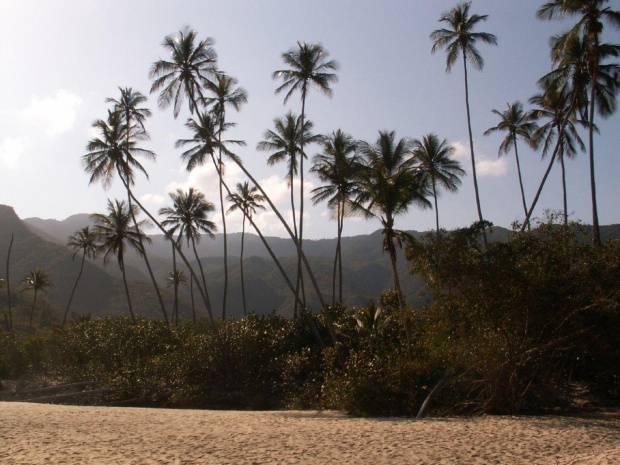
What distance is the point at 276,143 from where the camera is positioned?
1075 inches

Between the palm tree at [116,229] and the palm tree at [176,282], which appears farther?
the palm tree at [176,282]

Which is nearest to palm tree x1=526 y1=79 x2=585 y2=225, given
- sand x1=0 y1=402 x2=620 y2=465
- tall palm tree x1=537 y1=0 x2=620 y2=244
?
tall palm tree x1=537 y1=0 x2=620 y2=244

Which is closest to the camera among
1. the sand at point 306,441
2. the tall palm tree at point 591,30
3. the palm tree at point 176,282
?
the sand at point 306,441

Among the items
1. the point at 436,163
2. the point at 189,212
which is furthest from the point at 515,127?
the point at 189,212

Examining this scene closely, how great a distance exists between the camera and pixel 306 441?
8406 millimetres

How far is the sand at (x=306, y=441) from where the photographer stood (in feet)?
23.4

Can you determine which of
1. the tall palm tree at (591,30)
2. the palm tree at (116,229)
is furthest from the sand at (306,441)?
the palm tree at (116,229)

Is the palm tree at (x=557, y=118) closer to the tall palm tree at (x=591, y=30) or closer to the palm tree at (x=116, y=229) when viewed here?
the tall palm tree at (x=591, y=30)

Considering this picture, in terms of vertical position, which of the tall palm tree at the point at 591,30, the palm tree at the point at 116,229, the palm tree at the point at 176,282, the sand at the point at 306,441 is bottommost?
the sand at the point at 306,441

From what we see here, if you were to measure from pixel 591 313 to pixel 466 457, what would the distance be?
522 cm

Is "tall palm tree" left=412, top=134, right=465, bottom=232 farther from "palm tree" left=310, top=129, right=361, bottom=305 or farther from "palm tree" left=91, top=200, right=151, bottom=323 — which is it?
"palm tree" left=91, top=200, right=151, bottom=323

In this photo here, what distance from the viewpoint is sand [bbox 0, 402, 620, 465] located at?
23.4ft

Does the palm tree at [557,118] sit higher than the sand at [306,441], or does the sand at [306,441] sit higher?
the palm tree at [557,118]

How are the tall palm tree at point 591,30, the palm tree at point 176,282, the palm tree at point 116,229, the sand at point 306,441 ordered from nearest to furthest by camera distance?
1. the sand at point 306,441
2. the tall palm tree at point 591,30
3. the palm tree at point 116,229
4. the palm tree at point 176,282
